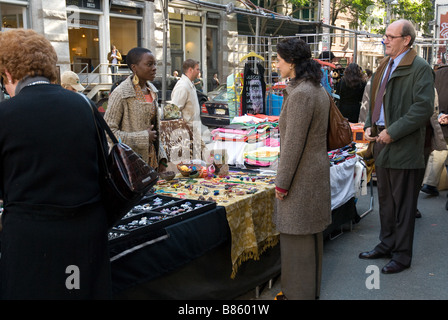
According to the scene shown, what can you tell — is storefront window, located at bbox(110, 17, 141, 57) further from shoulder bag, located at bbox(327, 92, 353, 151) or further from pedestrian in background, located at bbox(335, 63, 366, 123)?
shoulder bag, located at bbox(327, 92, 353, 151)

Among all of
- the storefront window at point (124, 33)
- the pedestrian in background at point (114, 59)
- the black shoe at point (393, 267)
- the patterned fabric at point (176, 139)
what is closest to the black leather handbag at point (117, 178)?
the patterned fabric at point (176, 139)

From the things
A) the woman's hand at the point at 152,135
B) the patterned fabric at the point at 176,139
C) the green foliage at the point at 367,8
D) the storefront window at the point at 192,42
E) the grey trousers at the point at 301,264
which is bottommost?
the grey trousers at the point at 301,264

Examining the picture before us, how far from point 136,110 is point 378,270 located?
2568 millimetres

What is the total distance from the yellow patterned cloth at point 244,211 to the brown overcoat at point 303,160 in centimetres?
40

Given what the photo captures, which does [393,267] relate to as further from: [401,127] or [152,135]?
[152,135]

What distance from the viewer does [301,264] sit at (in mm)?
3494

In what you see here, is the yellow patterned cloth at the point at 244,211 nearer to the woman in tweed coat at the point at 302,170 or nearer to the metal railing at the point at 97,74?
the woman in tweed coat at the point at 302,170

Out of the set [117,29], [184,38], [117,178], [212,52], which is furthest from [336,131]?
[212,52]

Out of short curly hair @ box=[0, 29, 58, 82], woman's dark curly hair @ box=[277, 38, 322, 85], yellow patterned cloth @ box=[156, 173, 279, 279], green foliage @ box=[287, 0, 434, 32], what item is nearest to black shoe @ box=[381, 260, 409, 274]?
yellow patterned cloth @ box=[156, 173, 279, 279]

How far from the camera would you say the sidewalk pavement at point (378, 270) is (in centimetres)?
414

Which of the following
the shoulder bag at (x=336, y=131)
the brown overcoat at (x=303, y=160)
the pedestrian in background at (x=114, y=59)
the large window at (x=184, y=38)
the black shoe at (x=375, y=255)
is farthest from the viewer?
the large window at (x=184, y=38)

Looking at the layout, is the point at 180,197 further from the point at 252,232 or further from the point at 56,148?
the point at 56,148

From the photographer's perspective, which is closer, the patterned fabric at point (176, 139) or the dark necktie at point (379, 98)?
the dark necktie at point (379, 98)

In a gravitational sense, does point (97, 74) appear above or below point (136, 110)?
above
